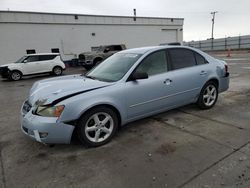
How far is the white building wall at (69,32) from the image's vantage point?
17656mm

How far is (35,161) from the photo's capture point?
9.82 ft

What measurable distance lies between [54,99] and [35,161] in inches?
37.5

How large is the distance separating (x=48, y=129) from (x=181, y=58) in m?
3.02

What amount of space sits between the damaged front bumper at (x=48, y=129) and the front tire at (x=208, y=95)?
10.1 ft

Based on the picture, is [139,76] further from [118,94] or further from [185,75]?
[185,75]

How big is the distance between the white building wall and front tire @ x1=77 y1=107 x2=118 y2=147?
17.7m

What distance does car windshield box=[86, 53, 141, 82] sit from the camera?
3699mm

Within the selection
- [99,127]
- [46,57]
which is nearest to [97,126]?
[99,127]

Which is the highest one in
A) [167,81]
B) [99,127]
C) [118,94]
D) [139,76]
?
[139,76]

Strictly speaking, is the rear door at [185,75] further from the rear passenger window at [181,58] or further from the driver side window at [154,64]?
the driver side window at [154,64]

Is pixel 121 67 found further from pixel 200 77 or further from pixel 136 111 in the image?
pixel 200 77

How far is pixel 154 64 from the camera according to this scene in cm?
397

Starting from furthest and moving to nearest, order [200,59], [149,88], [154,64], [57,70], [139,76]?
1. [57,70]
2. [200,59]
3. [154,64]
4. [149,88]
5. [139,76]

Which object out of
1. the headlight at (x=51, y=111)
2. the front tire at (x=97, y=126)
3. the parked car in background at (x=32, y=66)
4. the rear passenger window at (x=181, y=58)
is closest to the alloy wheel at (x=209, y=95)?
the rear passenger window at (x=181, y=58)
